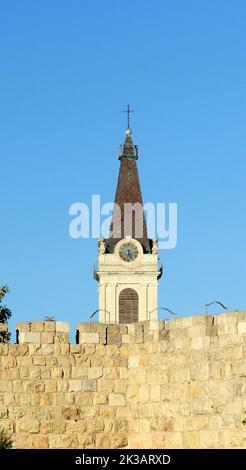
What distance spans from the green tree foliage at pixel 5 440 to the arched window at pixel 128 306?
4503 inches

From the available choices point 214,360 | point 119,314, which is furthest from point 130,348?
point 119,314

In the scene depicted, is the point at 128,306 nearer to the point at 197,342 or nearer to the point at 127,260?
the point at 127,260

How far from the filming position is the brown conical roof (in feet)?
457

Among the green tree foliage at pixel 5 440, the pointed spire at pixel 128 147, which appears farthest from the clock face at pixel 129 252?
the green tree foliage at pixel 5 440

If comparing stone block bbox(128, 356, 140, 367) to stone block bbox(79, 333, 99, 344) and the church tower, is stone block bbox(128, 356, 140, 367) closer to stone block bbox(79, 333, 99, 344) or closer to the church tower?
stone block bbox(79, 333, 99, 344)

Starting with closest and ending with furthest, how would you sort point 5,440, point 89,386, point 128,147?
1. point 5,440
2. point 89,386
3. point 128,147

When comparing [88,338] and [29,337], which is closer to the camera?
[29,337]

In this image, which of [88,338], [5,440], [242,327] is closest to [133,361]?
[88,338]

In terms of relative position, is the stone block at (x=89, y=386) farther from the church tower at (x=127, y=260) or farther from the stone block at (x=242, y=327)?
the church tower at (x=127, y=260)

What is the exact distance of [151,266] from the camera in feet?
449

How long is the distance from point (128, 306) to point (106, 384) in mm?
115611

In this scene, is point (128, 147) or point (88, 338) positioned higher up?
point (128, 147)

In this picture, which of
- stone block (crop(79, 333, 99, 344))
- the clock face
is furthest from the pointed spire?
stone block (crop(79, 333, 99, 344))

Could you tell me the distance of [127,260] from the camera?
138 meters
